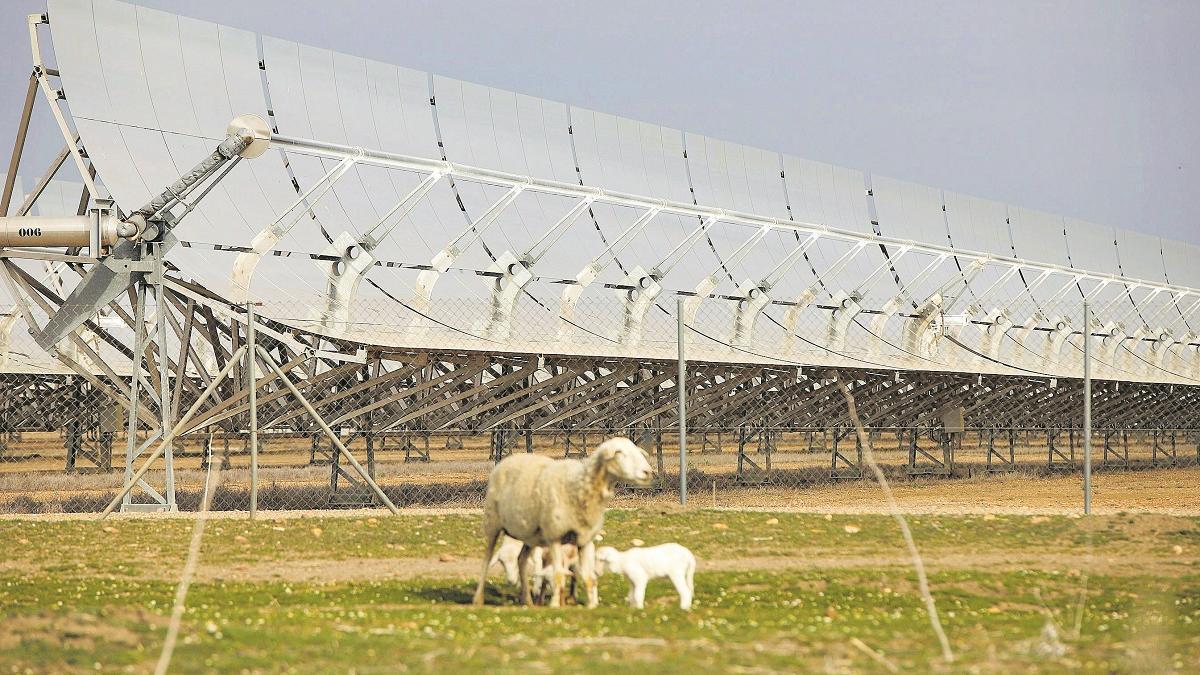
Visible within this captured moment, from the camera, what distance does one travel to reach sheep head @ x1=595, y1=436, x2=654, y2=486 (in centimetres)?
857

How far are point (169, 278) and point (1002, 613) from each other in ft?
40.0

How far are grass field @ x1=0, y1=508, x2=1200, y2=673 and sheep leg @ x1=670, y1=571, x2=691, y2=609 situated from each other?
0.57ft

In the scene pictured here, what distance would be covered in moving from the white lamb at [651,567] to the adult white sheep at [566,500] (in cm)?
19

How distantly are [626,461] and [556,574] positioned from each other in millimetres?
884

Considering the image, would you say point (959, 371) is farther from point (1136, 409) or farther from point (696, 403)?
point (1136, 409)

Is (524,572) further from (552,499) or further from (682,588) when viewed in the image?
(682,588)

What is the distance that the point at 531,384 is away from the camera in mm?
24094

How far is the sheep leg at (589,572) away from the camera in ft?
28.4

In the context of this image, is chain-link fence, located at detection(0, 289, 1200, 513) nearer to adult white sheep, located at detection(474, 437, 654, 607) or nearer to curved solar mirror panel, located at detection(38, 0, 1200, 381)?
curved solar mirror panel, located at detection(38, 0, 1200, 381)

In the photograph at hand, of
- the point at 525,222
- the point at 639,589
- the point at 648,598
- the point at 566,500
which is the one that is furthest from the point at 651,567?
the point at 525,222

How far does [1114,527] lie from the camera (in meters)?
13.6

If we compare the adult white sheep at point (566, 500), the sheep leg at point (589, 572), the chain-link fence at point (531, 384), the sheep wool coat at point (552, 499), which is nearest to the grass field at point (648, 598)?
the sheep leg at point (589, 572)

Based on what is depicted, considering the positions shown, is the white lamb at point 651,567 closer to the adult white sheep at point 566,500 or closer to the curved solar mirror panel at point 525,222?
the adult white sheep at point 566,500

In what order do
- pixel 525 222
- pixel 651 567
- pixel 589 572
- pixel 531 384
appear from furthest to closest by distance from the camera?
pixel 525 222, pixel 531 384, pixel 651 567, pixel 589 572
